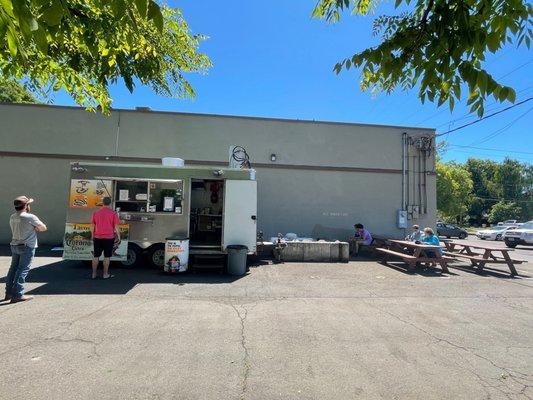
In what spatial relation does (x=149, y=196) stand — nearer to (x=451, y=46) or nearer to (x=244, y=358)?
(x=244, y=358)

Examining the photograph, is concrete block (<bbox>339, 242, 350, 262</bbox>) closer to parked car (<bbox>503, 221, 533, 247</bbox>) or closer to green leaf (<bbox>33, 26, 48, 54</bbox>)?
green leaf (<bbox>33, 26, 48, 54</bbox>)

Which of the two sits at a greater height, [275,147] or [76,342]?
[275,147]

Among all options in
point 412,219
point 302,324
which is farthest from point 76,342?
point 412,219

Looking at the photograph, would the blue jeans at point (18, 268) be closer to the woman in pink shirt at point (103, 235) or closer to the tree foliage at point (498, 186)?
the woman in pink shirt at point (103, 235)

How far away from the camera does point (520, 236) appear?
25500 millimetres

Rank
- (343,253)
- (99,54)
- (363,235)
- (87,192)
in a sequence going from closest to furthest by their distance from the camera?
(99,54) → (87,192) → (343,253) → (363,235)

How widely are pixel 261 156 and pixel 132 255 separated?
7.66 meters

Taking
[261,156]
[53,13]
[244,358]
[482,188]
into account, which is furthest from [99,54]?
[482,188]

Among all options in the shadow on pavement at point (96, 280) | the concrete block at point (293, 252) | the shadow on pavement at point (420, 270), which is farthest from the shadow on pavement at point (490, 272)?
the shadow on pavement at point (96, 280)

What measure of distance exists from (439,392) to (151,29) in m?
5.48

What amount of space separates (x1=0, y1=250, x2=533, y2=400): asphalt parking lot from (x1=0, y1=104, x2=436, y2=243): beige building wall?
778cm

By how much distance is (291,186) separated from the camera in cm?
1667

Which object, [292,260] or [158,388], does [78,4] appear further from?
[292,260]

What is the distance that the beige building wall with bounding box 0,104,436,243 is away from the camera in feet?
51.6
